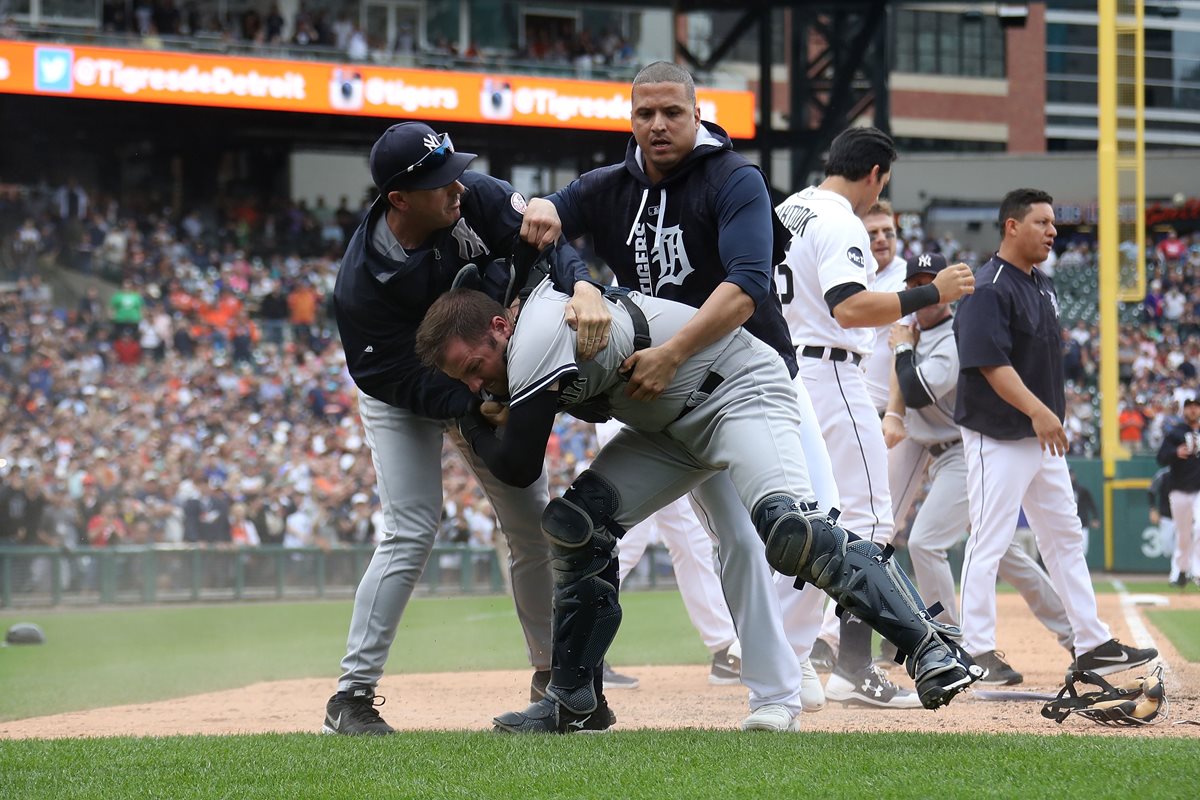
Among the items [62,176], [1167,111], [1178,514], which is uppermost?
[1167,111]

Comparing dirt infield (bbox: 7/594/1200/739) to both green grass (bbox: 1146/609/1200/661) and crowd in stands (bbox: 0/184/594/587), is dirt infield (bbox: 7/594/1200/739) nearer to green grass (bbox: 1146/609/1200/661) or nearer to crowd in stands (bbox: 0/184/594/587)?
green grass (bbox: 1146/609/1200/661)

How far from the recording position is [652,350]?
4.32m

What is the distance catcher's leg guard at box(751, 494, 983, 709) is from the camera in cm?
402

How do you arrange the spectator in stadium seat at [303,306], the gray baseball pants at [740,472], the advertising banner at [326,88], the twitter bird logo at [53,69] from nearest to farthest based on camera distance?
the gray baseball pants at [740,472]
the twitter bird logo at [53,69]
the advertising banner at [326,88]
the spectator in stadium seat at [303,306]

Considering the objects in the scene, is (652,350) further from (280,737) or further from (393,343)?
(280,737)

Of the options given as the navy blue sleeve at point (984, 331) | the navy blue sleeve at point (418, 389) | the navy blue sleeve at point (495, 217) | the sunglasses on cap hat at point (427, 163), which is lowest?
the navy blue sleeve at point (418, 389)

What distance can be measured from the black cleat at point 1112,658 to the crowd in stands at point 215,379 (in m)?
12.6

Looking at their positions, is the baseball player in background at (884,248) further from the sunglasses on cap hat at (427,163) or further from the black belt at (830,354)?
the sunglasses on cap hat at (427,163)

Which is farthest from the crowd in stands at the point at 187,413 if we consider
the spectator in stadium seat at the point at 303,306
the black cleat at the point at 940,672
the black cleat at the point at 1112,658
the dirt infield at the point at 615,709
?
the black cleat at the point at 940,672

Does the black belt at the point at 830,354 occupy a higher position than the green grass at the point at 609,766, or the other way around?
the black belt at the point at 830,354

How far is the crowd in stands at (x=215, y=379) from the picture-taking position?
17469mm

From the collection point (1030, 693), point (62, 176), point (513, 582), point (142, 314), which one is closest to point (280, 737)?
point (513, 582)

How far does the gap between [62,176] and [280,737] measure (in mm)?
24448

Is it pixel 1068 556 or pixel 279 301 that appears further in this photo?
pixel 279 301
